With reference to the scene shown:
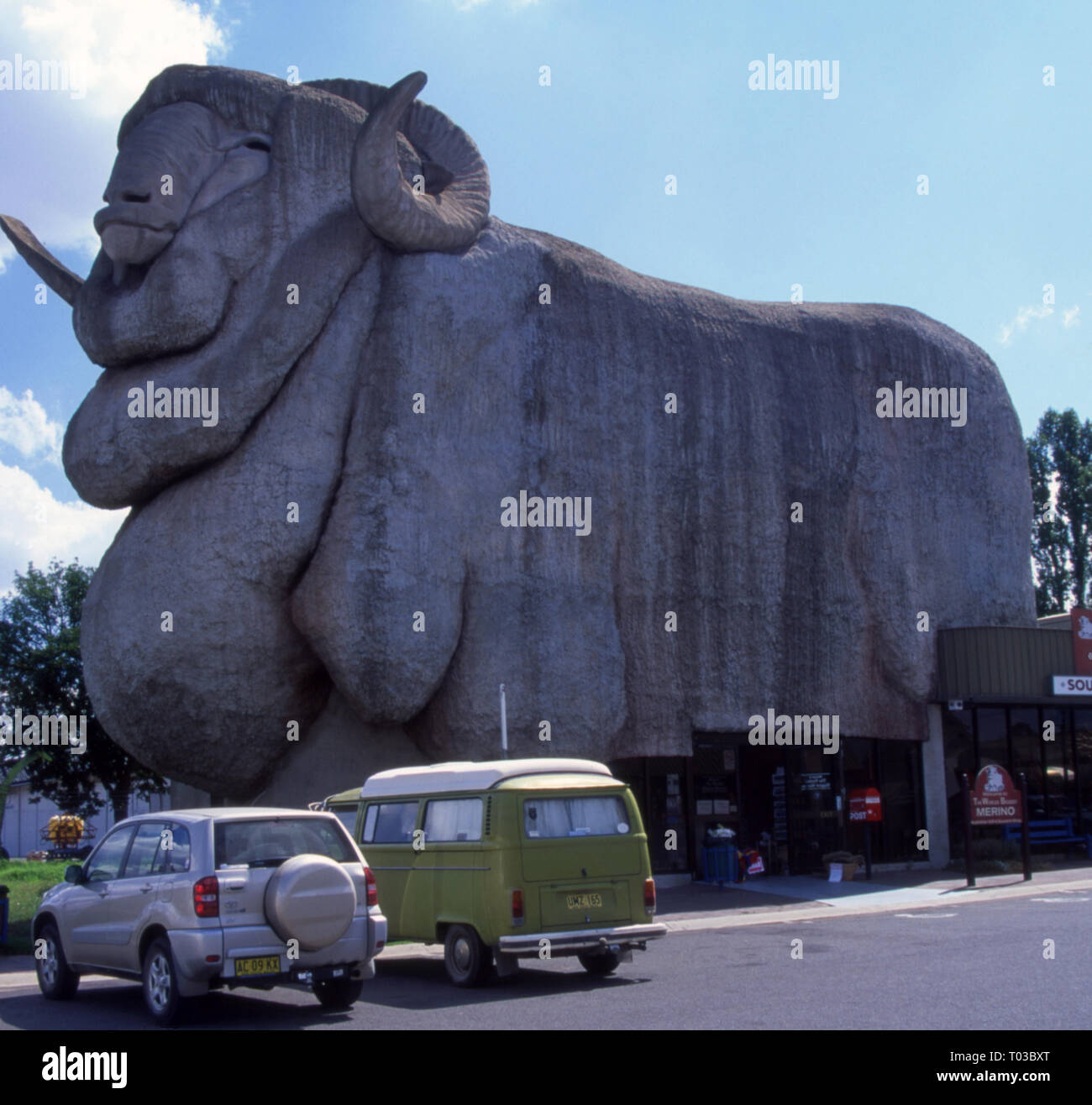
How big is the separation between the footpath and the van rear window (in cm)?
396

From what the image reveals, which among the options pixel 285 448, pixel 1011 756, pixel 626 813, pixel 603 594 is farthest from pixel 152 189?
pixel 1011 756

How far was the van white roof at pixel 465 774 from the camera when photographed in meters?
12.6

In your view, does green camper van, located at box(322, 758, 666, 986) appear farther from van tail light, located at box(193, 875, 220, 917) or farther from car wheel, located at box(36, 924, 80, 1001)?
car wheel, located at box(36, 924, 80, 1001)

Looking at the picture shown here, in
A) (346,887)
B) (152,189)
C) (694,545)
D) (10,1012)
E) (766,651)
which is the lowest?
(10,1012)

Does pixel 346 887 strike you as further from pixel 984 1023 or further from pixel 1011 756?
pixel 1011 756

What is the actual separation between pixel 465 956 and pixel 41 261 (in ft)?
51.4

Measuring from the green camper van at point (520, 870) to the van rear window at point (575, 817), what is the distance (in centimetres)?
1

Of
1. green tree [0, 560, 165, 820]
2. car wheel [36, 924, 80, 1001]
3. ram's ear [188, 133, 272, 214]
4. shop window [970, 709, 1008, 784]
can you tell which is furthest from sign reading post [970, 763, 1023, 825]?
green tree [0, 560, 165, 820]

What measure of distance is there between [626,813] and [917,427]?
16608mm

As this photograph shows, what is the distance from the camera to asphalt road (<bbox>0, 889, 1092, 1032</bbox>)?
31.1ft

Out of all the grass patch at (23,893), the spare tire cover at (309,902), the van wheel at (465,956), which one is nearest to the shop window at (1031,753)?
the van wheel at (465,956)

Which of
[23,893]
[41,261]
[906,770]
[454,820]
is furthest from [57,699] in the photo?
[454,820]

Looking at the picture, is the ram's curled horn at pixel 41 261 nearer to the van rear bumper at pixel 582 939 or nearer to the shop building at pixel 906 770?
the shop building at pixel 906 770

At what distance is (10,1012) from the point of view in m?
11.2
